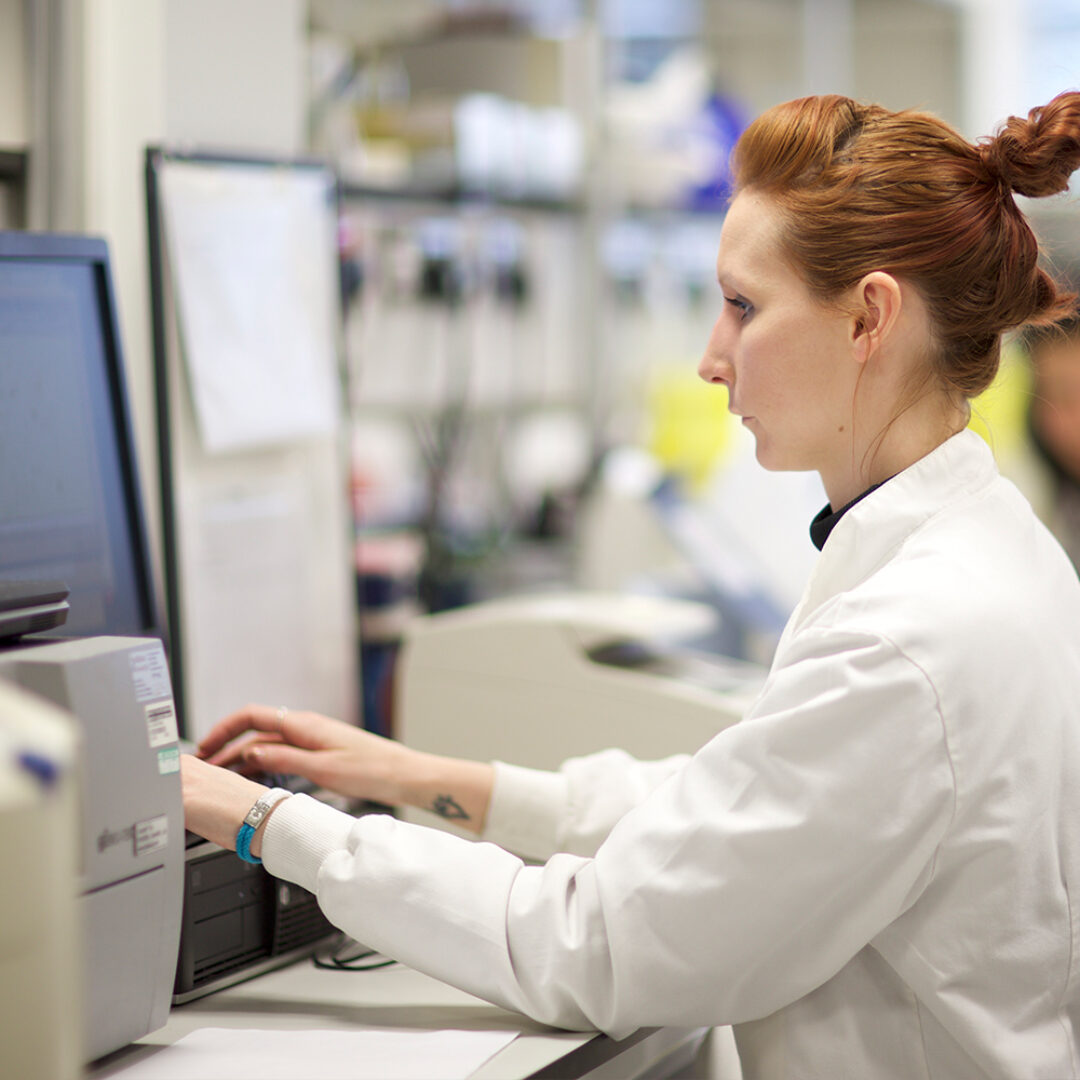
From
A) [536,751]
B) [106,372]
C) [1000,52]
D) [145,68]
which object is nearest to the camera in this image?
[106,372]

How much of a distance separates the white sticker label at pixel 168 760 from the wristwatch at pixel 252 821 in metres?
0.13

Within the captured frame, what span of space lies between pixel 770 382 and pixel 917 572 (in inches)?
9.9

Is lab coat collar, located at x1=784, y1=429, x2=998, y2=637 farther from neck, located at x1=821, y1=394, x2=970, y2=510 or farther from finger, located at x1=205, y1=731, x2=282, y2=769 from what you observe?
finger, located at x1=205, y1=731, x2=282, y2=769

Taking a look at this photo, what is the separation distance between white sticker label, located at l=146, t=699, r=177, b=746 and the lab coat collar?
0.57m

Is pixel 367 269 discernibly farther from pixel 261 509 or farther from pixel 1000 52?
pixel 1000 52

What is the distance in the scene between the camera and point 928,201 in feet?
4.00

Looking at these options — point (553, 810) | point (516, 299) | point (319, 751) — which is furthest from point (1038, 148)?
point (516, 299)

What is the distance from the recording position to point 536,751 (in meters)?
1.92

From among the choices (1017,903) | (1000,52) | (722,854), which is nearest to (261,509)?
(722,854)

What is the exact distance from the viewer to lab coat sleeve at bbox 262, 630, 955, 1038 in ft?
3.50

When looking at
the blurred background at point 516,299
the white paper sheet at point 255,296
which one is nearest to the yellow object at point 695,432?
the blurred background at point 516,299

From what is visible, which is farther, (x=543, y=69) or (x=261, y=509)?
(x=543, y=69)

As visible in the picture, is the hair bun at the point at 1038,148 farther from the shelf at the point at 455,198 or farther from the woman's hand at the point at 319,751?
the shelf at the point at 455,198

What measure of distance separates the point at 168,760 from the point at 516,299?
Result: 2040mm
